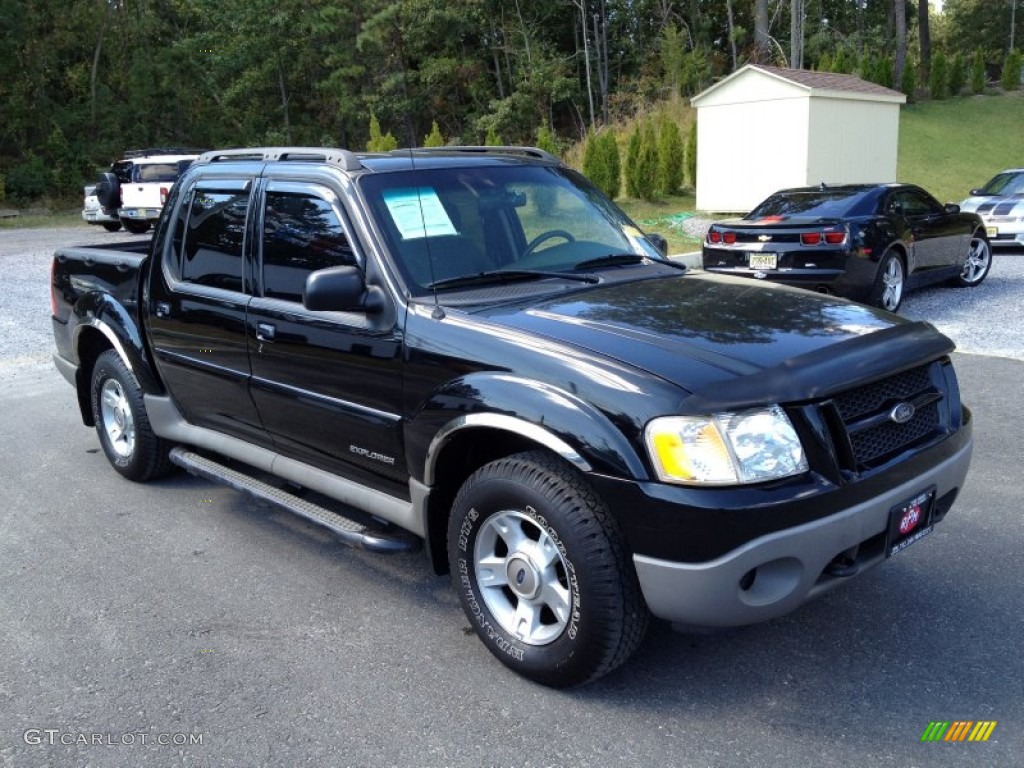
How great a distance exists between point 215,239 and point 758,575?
10.6 feet

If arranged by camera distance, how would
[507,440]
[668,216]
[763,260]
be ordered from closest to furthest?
[507,440]
[763,260]
[668,216]

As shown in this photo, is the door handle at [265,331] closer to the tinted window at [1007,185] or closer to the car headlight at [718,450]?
the car headlight at [718,450]

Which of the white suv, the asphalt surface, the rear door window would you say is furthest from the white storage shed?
the rear door window

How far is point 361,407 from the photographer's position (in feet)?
12.8

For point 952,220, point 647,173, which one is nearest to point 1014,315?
point 952,220

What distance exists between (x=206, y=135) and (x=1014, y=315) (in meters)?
39.9

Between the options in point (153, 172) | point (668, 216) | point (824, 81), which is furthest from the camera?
point (153, 172)

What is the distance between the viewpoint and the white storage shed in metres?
20.3

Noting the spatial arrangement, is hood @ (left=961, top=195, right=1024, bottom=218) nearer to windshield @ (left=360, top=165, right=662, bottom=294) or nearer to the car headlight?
windshield @ (left=360, top=165, right=662, bottom=294)

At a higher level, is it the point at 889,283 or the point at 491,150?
the point at 491,150

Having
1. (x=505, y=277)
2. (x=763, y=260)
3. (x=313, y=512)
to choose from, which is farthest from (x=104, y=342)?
(x=763, y=260)

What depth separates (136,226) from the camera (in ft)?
77.4

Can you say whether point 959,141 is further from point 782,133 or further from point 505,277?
point 505,277

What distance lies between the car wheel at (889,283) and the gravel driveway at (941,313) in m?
0.25
